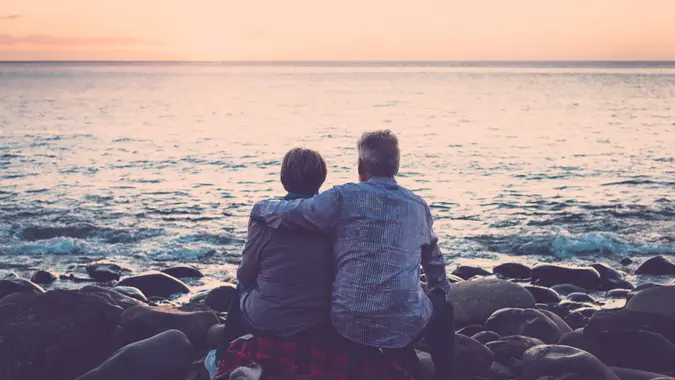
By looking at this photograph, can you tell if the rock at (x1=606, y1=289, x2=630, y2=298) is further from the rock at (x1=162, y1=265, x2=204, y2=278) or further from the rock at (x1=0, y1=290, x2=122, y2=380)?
the rock at (x1=0, y1=290, x2=122, y2=380)

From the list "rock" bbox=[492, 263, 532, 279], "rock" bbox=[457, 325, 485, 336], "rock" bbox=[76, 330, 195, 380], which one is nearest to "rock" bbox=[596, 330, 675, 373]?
"rock" bbox=[457, 325, 485, 336]

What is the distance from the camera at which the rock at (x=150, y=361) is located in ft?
20.3

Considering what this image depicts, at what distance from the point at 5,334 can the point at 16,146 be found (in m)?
25.3

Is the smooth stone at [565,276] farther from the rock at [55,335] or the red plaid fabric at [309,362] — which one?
the red plaid fabric at [309,362]

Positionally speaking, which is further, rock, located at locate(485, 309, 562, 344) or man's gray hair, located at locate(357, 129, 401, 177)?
rock, located at locate(485, 309, 562, 344)

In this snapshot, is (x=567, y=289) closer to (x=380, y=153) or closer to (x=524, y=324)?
(x=524, y=324)

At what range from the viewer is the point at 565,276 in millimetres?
11141

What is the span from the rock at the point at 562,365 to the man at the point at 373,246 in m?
1.60

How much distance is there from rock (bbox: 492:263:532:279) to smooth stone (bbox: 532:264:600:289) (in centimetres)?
40

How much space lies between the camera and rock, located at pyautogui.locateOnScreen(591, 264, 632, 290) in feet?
36.1

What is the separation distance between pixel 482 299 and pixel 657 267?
494cm

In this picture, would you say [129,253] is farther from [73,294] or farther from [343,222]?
[343,222]

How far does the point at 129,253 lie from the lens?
1363 centimetres

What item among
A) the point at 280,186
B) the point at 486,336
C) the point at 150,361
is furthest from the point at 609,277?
the point at 280,186
